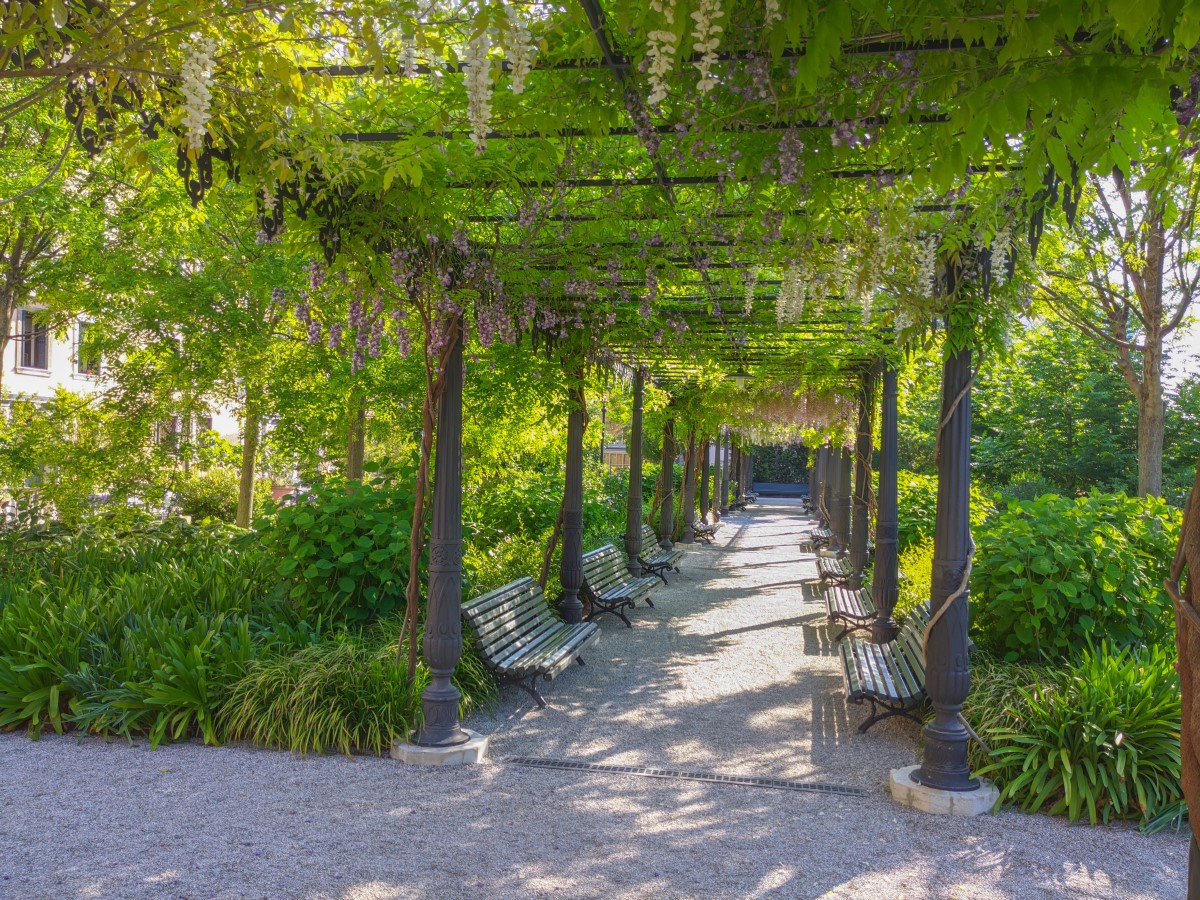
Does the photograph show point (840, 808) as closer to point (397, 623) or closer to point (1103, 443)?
point (397, 623)

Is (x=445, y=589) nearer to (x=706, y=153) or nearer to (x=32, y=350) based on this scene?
(x=706, y=153)

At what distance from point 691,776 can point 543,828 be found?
1.12m

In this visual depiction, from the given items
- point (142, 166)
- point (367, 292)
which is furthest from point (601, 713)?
point (142, 166)

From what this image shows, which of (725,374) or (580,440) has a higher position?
(725,374)

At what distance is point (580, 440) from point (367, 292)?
11.7ft

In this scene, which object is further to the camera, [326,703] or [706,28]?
[326,703]

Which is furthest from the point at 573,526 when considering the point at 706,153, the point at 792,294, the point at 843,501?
the point at 843,501

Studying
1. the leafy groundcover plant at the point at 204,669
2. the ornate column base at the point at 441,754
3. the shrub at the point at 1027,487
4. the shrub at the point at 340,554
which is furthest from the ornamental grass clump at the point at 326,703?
the shrub at the point at 1027,487

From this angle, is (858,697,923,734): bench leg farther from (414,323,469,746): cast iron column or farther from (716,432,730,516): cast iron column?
Result: (716,432,730,516): cast iron column

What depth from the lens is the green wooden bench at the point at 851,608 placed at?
873cm

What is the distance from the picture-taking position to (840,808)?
15.2 ft

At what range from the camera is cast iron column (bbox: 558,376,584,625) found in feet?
28.5

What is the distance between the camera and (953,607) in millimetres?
4836

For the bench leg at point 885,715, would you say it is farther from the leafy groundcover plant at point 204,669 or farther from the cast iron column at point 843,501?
the cast iron column at point 843,501
